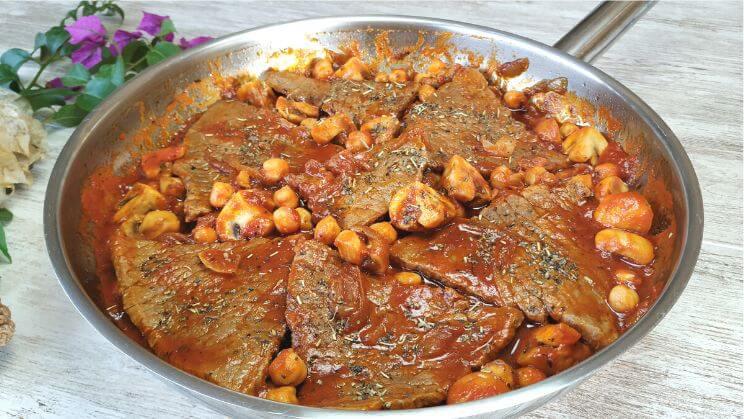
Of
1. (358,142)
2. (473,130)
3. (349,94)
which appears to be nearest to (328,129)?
(358,142)

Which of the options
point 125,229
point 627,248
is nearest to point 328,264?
point 125,229

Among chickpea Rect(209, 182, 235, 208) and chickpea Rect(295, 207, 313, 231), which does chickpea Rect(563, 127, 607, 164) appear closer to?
chickpea Rect(295, 207, 313, 231)

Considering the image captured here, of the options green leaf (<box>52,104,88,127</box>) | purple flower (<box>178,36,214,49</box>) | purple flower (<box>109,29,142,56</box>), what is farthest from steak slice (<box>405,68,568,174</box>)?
purple flower (<box>109,29,142,56</box>)

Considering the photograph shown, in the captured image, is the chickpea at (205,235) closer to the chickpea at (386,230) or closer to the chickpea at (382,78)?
the chickpea at (386,230)

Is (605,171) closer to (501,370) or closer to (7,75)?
(501,370)

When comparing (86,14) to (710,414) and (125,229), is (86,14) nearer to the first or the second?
(125,229)

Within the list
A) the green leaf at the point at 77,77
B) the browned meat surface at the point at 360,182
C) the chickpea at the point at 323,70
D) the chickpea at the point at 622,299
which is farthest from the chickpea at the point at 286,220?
the green leaf at the point at 77,77

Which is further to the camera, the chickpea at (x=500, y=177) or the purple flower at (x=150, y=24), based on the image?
the purple flower at (x=150, y=24)
